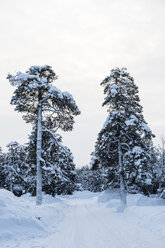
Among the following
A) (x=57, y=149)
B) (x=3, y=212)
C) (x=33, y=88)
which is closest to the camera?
(x=3, y=212)

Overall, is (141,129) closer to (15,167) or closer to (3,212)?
(3,212)

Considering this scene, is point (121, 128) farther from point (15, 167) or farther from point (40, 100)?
point (15, 167)

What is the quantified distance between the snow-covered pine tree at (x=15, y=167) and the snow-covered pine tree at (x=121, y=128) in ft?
89.3

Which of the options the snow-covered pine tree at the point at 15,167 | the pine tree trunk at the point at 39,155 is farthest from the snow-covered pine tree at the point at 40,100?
the snow-covered pine tree at the point at 15,167

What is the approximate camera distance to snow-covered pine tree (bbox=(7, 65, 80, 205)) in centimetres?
1614

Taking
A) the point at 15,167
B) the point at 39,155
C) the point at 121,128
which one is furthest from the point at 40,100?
the point at 15,167

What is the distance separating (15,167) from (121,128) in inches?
1209

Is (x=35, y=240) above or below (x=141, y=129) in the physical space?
below

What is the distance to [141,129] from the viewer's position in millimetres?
18562

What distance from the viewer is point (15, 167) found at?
43.8 meters

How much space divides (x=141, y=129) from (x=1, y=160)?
37463 millimetres

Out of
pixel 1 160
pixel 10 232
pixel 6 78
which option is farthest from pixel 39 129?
pixel 1 160

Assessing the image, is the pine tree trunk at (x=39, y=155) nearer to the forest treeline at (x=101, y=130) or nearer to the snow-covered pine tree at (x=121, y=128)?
the forest treeline at (x=101, y=130)

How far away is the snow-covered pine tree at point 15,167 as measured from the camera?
142 ft
